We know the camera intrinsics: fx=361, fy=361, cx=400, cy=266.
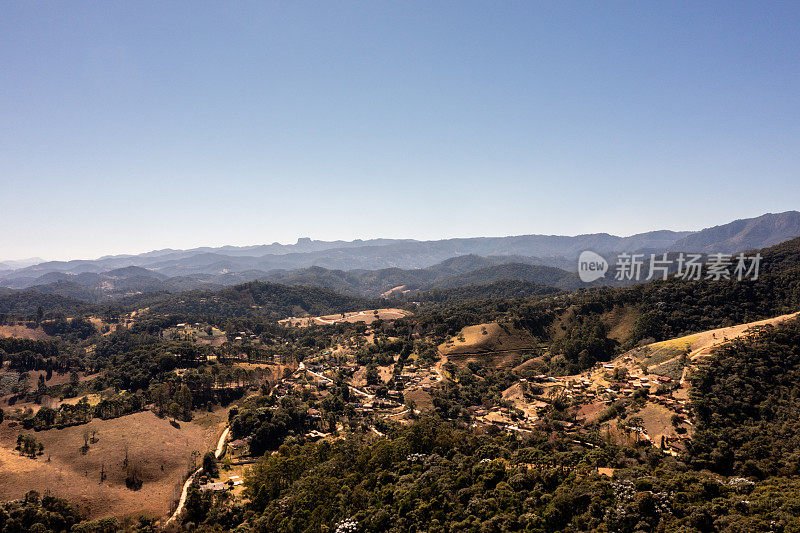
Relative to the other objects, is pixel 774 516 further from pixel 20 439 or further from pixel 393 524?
pixel 20 439

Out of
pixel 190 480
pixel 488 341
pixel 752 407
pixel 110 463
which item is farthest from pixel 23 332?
pixel 752 407

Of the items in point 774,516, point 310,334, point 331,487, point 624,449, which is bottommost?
point 310,334

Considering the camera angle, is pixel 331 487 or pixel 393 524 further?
pixel 331 487

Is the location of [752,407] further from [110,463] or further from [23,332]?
[23,332]

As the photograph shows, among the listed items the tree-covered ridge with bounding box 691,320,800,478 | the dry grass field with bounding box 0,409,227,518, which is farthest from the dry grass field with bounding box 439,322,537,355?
the dry grass field with bounding box 0,409,227,518

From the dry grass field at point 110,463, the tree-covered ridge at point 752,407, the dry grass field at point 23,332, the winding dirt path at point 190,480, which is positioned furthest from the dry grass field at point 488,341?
the dry grass field at point 23,332

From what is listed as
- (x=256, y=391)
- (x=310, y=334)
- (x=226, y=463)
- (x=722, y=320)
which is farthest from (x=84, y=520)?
(x=722, y=320)

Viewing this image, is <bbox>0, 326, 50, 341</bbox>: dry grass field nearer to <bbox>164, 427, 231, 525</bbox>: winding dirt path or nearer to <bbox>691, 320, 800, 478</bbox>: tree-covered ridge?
<bbox>164, 427, 231, 525</bbox>: winding dirt path

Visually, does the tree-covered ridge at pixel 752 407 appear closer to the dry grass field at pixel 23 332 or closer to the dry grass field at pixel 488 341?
the dry grass field at pixel 488 341

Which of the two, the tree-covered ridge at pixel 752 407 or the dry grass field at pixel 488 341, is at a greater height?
the tree-covered ridge at pixel 752 407
